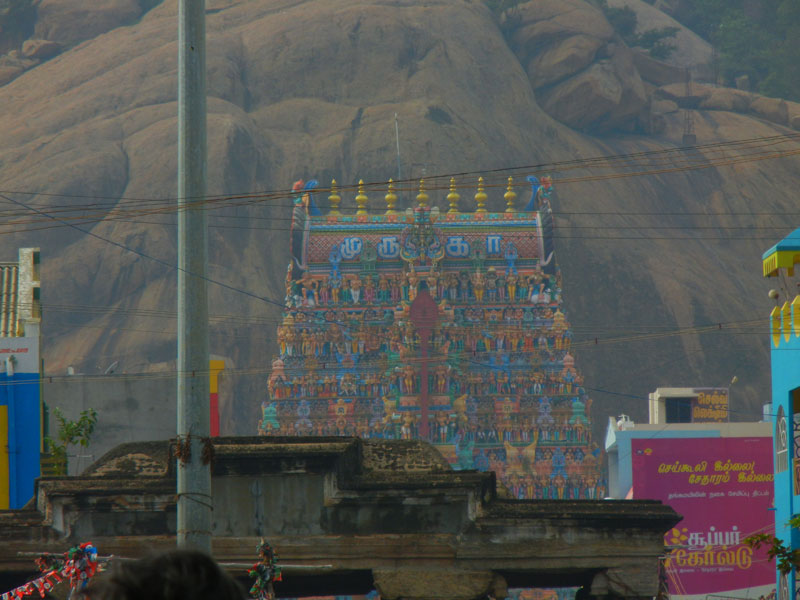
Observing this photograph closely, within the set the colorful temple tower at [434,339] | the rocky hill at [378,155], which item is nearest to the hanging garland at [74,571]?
the colorful temple tower at [434,339]

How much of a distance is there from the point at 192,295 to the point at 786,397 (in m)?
17.9

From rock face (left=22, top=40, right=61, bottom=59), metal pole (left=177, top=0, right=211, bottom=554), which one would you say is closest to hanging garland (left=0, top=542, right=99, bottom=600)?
metal pole (left=177, top=0, right=211, bottom=554)

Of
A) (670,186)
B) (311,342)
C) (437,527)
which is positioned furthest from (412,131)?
(437,527)

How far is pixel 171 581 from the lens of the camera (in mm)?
3432

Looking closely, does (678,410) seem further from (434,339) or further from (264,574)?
(264,574)

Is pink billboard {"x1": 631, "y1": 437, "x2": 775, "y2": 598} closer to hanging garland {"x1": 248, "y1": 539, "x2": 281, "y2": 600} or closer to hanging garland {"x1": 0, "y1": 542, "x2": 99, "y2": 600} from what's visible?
hanging garland {"x1": 248, "y1": 539, "x2": 281, "y2": 600}

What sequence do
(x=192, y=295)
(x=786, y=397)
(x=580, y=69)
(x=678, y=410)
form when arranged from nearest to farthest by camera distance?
(x=192, y=295)
(x=786, y=397)
(x=678, y=410)
(x=580, y=69)

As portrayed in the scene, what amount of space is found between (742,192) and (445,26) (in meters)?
24.6

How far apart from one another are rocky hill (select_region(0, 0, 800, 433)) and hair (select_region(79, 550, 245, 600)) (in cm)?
6940

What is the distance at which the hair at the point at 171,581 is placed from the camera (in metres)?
3.41

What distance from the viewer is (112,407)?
126ft

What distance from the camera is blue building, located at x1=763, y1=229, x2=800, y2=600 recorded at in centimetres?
2556

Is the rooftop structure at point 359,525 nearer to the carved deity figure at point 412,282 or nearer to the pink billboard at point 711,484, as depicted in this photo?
the pink billboard at point 711,484

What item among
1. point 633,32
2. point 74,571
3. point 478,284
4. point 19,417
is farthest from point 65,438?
point 633,32
